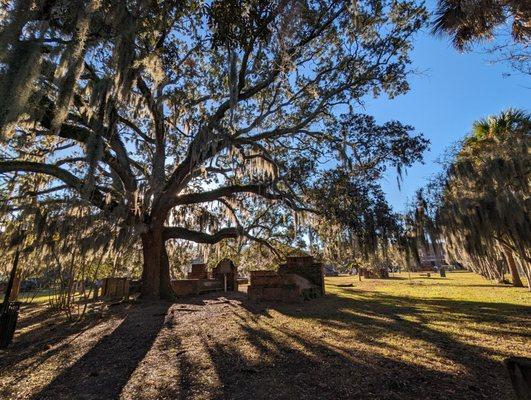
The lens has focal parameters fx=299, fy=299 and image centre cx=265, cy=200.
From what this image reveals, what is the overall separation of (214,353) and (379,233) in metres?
7.40

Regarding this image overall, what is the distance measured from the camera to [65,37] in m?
5.52

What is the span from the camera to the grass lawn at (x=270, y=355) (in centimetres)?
388

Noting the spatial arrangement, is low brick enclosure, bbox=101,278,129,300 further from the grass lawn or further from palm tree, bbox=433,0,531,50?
palm tree, bbox=433,0,531,50

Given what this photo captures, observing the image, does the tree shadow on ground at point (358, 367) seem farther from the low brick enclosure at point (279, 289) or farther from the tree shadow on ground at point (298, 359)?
the low brick enclosure at point (279, 289)

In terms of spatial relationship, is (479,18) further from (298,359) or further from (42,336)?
(42,336)

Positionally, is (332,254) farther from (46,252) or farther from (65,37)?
(65,37)

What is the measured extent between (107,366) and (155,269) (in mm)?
7858

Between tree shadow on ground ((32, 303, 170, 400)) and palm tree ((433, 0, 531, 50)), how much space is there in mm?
9161

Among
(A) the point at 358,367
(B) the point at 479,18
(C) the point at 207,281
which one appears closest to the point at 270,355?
(A) the point at 358,367

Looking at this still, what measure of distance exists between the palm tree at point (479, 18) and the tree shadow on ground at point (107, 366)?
9.16 m

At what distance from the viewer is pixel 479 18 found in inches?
249

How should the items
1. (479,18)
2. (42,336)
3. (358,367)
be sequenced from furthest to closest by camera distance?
1. (42,336)
2. (479,18)
3. (358,367)

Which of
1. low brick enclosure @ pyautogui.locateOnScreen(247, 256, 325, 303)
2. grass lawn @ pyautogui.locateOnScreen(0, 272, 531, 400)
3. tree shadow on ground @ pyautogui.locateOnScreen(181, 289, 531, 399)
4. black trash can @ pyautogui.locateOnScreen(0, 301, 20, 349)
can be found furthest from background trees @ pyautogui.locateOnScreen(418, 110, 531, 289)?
black trash can @ pyautogui.locateOnScreen(0, 301, 20, 349)

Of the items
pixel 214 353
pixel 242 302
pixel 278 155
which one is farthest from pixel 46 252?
pixel 278 155
